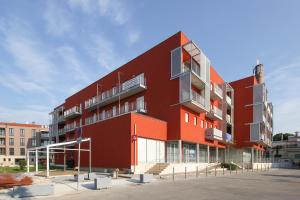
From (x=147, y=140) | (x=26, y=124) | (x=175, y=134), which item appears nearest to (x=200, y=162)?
(x=175, y=134)

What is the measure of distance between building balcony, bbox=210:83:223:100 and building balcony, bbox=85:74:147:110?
11711mm

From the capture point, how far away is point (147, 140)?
30281mm

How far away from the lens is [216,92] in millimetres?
42812

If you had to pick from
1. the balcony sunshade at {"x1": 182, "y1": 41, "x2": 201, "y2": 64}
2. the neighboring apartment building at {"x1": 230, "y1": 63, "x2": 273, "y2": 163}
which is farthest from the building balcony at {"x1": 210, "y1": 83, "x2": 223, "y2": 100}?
the neighboring apartment building at {"x1": 230, "y1": 63, "x2": 273, "y2": 163}

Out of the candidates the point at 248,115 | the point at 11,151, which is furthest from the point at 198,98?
the point at 11,151

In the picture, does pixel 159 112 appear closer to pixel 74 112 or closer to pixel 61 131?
pixel 74 112

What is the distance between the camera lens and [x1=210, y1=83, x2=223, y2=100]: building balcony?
42.2 m

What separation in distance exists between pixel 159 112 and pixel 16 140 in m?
74.2

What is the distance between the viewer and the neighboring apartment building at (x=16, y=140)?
292 ft

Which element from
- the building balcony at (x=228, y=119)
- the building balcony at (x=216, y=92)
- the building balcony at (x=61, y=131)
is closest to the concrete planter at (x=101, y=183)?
the building balcony at (x=216, y=92)

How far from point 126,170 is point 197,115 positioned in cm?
1340

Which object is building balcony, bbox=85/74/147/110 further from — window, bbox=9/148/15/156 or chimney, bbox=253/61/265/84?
window, bbox=9/148/15/156

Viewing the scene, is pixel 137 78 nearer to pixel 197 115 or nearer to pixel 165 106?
pixel 165 106

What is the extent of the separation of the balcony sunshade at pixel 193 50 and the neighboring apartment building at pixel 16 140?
2910 inches
